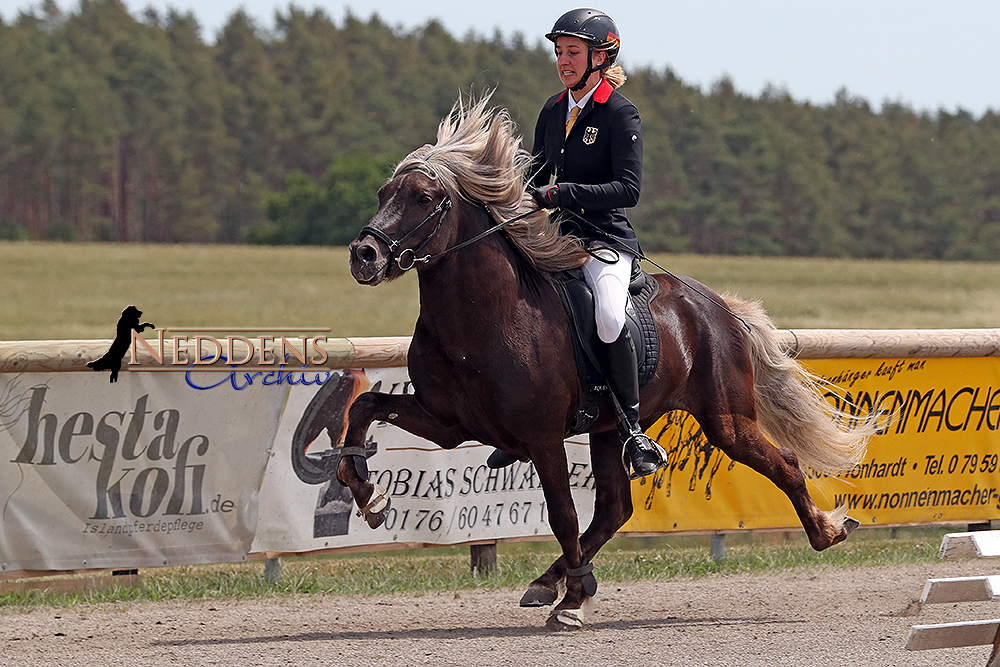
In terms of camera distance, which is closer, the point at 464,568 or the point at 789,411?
the point at 789,411

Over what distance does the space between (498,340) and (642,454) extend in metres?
0.91

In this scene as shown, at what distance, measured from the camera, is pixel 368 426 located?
17.9 feet

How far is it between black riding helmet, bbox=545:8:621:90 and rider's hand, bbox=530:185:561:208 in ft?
1.91

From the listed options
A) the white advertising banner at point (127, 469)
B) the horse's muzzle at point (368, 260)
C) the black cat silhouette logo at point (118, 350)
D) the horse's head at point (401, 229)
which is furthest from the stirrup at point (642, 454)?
the black cat silhouette logo at point (118, 350)

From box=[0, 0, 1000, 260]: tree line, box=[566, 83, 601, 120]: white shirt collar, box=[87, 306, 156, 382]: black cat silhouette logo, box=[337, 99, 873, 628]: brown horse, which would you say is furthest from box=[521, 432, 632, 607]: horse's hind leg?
box=[0, 0, 1000, 260]: tree line

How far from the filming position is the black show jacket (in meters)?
5.50

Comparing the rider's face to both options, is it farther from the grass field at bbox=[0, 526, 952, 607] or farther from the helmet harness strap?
the grass field at bbox=[0, 526, 952, 607]

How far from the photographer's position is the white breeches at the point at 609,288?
5.39m

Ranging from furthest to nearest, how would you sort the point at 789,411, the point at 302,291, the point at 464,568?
the point at 302,291 < the point at 464,568 < the point at 789,411

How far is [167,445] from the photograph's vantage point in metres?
6.55

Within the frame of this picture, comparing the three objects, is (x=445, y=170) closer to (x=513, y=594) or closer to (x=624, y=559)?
(x=513, y=594)

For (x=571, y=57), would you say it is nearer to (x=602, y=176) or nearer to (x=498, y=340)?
(x=602, y=176)

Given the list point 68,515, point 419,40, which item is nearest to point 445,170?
point 68,515

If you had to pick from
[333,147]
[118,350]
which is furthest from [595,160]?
[333,147]
